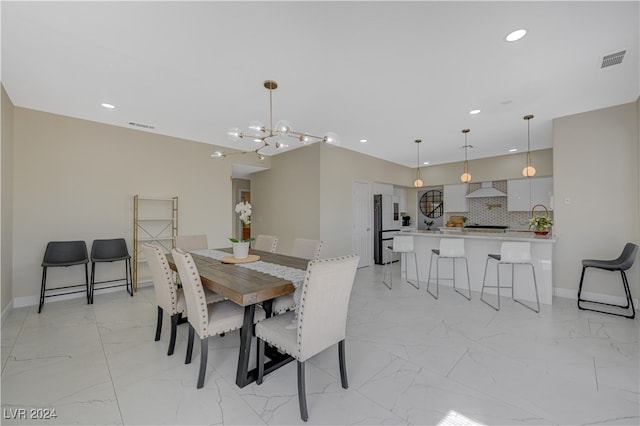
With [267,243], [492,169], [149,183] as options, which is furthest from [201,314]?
[492,169]

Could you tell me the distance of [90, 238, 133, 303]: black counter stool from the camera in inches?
152

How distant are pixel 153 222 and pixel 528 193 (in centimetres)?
806

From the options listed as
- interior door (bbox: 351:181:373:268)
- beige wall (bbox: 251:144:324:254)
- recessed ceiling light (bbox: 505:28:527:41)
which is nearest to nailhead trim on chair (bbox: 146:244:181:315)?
beige wall (bbox: 251:144:324:254)

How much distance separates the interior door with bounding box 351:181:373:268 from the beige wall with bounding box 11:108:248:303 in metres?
3.08

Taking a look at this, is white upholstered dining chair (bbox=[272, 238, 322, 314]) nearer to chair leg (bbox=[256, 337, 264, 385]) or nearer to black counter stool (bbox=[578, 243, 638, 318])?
chair leg (bbox=[256, 337, 264, 385])

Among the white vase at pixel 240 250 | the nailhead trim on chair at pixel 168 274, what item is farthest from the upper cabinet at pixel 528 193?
→ the nailhead trim on chair at pixel 168 274

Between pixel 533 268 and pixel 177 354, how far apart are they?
4.47 metres

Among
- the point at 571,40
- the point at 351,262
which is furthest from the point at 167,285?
the point at 571,40

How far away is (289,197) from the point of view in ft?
19.2

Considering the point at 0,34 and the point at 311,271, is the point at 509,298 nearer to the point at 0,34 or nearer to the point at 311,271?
the point at 311,271

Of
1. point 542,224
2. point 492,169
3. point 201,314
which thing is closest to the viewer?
point 201,314

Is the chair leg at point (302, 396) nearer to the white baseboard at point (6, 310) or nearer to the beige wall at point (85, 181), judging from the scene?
the white baseboard at point (6, 310)

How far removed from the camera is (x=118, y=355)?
2385 millimetres

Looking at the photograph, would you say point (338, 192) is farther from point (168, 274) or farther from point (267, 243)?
point (168, 274)
